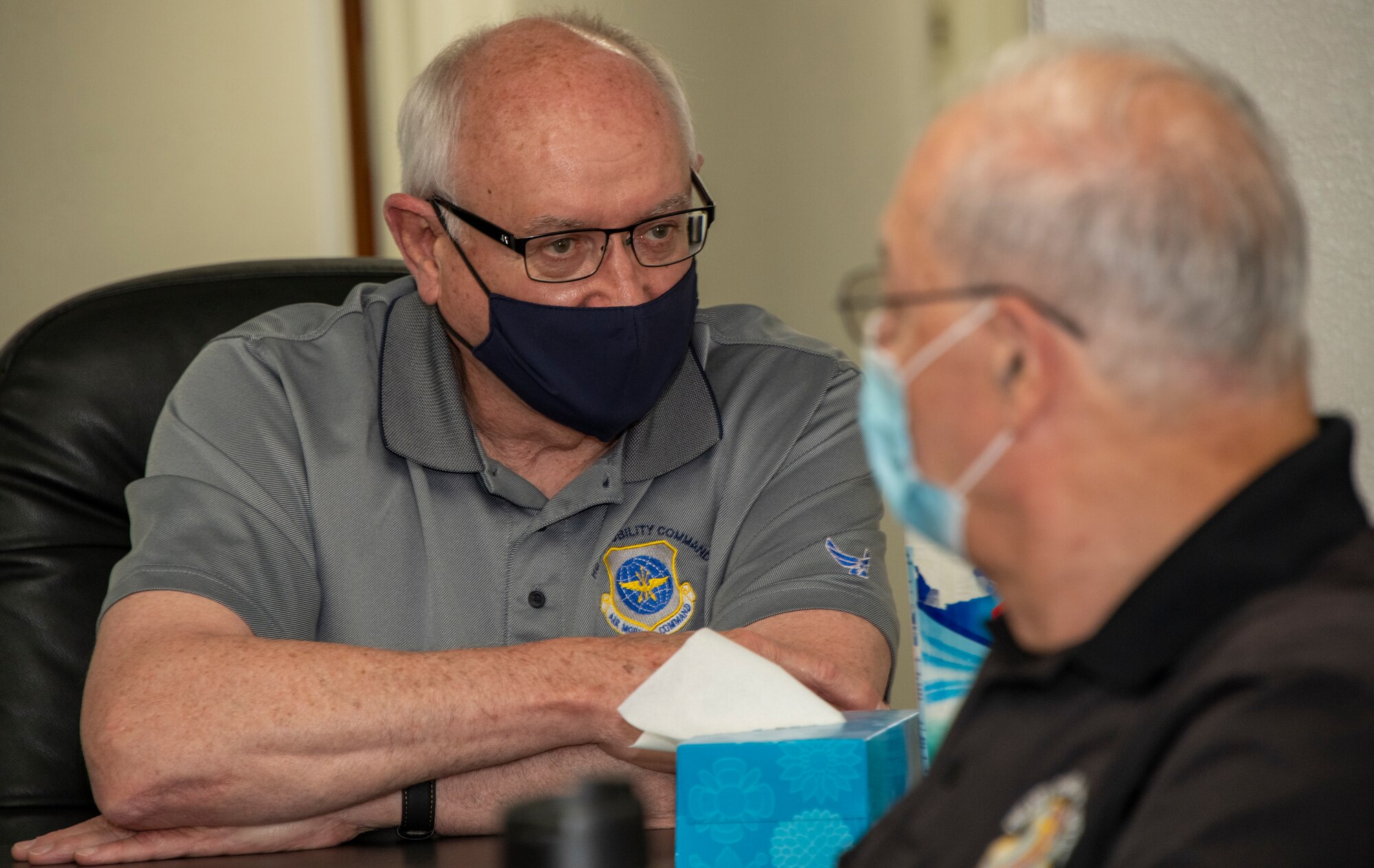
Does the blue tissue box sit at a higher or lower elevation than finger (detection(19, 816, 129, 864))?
higher

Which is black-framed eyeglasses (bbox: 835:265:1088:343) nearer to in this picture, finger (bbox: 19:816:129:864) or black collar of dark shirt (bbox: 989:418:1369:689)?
black collar of dark shirt (bbox: 989:418:1369:689)

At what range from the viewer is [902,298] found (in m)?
0.68

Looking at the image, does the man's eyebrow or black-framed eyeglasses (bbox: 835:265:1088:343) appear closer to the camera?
black-framed eyeglasses (bbox: 835:265:1088:343)

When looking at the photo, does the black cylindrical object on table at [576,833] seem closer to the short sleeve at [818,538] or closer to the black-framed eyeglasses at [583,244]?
the short sleeve at [818,538]

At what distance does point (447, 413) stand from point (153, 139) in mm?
1236

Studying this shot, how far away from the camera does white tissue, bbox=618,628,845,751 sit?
3.17 feet

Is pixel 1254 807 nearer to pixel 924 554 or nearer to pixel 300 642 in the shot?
pixel 924 554

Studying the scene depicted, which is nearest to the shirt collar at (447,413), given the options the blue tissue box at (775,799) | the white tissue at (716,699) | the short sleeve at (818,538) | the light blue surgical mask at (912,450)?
the short sleeve at (818,538)

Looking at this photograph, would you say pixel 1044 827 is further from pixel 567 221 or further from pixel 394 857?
pixel 567 221

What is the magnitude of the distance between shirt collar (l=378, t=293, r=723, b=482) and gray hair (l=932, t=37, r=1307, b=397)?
1.02 meters

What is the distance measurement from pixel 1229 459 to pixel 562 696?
2.62 ft

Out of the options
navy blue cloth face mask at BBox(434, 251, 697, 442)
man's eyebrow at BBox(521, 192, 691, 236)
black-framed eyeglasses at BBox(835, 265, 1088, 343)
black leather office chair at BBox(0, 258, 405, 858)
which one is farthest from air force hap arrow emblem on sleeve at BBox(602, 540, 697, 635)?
black-framed eyeglasses at BBox(835, 265, 1088, 343)

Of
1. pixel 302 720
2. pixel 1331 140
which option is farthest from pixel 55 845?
pixel 1331 140

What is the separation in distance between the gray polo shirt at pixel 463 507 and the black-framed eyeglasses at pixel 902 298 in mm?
728
